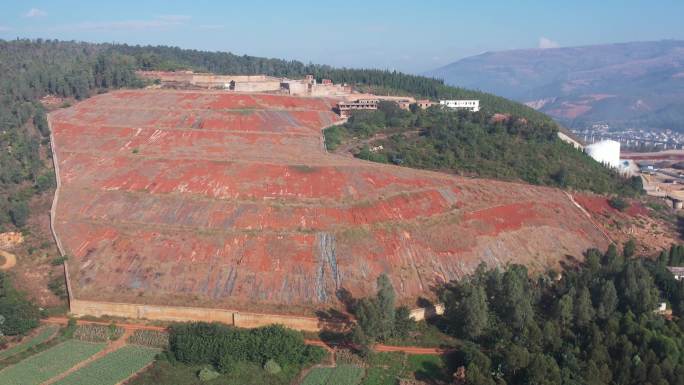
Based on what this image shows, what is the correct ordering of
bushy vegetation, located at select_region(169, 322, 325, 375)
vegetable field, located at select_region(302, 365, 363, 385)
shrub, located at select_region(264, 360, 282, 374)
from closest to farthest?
vegetable field, located at select_region(302, 365, 363, 385)
shrub, located at select_region(264, 360, 282, 374)
bushy vegetation, located at select_region(169, 322, 325, 375)

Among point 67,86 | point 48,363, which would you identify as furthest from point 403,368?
point 67,86

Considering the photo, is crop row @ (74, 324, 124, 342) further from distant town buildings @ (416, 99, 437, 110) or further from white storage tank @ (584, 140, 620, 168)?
white storage tank @ (584, 140, 620, 168)

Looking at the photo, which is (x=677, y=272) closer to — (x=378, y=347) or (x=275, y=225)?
(x=378, y=347)

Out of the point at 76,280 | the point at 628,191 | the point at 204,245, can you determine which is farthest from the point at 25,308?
the point at 628,191

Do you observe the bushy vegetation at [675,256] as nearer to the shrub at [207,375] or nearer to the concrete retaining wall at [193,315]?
the concrete retaining wall at [193,315]

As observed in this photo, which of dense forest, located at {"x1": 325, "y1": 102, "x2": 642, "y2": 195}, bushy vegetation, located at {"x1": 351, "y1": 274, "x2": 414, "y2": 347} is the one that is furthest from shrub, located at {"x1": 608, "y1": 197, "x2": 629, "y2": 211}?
bushy vegetation, located at {"x1": 351, "y1": 274, "x2": 414, "y2": 347}

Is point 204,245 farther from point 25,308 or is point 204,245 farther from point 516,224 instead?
point 516,224
